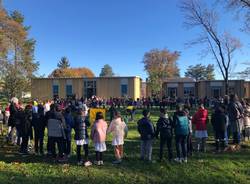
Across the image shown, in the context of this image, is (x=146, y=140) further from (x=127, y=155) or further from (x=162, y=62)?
(x=162, y=62)

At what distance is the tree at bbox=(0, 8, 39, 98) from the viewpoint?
39.3 m

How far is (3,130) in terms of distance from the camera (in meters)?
15.8

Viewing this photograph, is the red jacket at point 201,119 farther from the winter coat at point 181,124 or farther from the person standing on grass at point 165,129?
the person standing on grass at point 165,129

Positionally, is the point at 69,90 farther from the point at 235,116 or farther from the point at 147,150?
the point at 147,150

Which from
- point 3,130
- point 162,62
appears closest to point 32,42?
point 162,62

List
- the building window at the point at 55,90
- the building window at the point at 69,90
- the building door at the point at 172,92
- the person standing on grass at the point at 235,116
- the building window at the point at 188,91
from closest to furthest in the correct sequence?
the person standing on grass at the point at 235,116
the building window at the point at 69,90
the building window at the point at 55,90
the building window at the point at 188,91
the building door at the point at 172,92

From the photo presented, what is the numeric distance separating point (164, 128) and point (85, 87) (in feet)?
127

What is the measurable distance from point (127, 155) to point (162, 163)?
1.57 metres

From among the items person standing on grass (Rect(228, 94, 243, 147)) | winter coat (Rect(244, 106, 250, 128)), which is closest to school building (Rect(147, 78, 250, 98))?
winter coat (Rect(244, 106, 250, 128))

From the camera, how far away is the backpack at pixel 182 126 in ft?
31.7

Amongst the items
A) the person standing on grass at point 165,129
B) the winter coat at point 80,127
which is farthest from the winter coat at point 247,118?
the winter coat at point 80,127

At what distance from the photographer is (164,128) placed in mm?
9844

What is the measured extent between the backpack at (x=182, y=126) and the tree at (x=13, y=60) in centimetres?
3333

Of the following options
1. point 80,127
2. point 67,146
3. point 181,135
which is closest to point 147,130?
point 181,135
